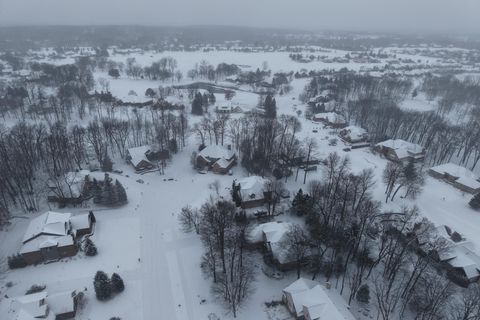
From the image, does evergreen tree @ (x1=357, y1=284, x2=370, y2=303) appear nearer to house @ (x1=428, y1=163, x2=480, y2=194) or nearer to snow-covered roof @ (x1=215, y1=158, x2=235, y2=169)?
snow-covered roof @ (x1=215, y1=158, x2=235, y2=169)

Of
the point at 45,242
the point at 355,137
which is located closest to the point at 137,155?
the point at 45,242

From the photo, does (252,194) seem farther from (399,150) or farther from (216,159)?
(399,150)

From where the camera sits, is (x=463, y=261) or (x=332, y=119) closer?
(x=463, y=261)

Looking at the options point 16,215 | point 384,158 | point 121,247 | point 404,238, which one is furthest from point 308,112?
point 16,215

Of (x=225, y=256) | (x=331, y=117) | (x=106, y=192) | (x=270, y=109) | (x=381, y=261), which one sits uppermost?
(x=270, y=109)

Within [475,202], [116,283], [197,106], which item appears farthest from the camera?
[197,106]

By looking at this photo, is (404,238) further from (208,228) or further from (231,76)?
(231,76)
